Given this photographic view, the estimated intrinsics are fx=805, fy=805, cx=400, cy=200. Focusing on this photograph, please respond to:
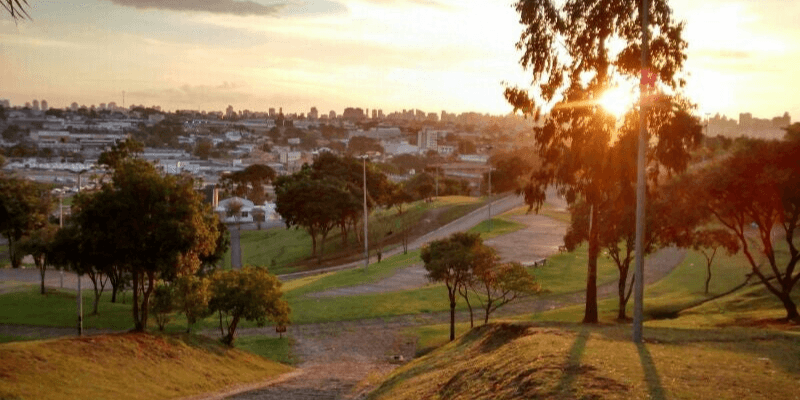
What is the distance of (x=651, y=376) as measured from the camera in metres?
12.6

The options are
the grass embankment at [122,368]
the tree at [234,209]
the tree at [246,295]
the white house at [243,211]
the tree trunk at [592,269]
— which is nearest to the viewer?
the grass embankment at [122,368]

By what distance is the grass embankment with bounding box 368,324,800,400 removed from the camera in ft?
39.1

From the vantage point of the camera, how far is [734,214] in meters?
24.8

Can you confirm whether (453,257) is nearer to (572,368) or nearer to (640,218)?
(640,218)

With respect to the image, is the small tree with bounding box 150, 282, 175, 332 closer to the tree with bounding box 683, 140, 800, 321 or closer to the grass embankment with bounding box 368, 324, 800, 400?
the grass embankment with bounding box 368, 324, 800, 400

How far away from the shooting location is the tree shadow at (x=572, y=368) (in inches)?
476

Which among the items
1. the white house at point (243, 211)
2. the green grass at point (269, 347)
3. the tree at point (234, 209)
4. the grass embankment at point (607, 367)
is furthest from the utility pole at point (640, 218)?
the white house at point (243, 211)

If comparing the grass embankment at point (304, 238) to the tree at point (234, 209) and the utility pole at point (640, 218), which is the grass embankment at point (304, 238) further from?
the utility pole at point (640, 218)

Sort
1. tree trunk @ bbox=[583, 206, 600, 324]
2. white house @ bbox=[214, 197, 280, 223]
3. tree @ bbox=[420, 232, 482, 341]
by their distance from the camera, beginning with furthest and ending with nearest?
white house @ bbox=[214, 197, 280, 223] < tree @ bbox=[420, 232, 482, 341] < tree trunk @ bbox=[583, 206, 600, 324]

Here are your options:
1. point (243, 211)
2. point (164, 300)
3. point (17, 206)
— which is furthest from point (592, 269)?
point (243, 211)

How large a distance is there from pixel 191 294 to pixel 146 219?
345 centimetres

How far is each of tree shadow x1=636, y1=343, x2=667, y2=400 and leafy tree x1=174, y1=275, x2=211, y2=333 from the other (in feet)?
50.3

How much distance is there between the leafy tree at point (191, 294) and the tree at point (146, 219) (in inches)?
→ 64.1

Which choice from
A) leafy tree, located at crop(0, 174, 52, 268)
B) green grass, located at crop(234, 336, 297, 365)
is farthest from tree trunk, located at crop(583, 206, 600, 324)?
leafy tree, located at crop(0, 174, 52, 268)
